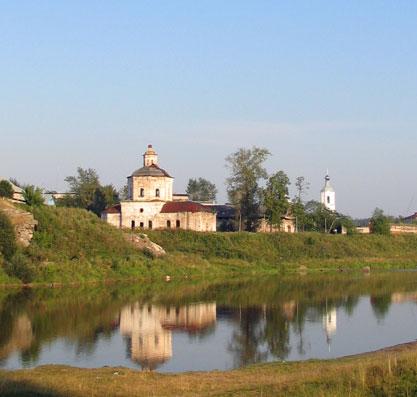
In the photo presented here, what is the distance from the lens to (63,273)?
4469cm

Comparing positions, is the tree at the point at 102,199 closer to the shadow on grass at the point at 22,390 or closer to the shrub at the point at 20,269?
the shrub at the point at 20,269

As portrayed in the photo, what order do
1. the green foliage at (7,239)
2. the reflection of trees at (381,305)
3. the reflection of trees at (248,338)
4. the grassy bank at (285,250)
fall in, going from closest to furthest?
the reflection of trees at (248,338), the reflection of trees at (381,305), the green foliage at (7,239), the grassy bank at (285,250)

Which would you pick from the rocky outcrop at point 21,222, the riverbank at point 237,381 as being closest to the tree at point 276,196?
the rocky outcrop at point 21,222

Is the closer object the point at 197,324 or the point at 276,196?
the point at 197,324

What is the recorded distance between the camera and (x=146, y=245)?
54562mm

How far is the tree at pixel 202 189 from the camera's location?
4449 inches

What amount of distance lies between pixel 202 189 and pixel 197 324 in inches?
3325

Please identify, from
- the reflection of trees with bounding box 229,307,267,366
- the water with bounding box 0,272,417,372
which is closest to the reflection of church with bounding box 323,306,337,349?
the water with bounding box 0,272,417,372

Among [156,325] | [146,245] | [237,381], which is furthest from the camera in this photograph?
[146,245]

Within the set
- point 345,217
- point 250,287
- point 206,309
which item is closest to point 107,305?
point 206,309

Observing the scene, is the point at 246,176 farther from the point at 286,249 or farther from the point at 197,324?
the point at 197,324

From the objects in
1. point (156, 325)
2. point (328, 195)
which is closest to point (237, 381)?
point (156, 325)

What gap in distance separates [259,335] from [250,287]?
18.1 m

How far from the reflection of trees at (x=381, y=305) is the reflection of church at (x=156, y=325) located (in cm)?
769
